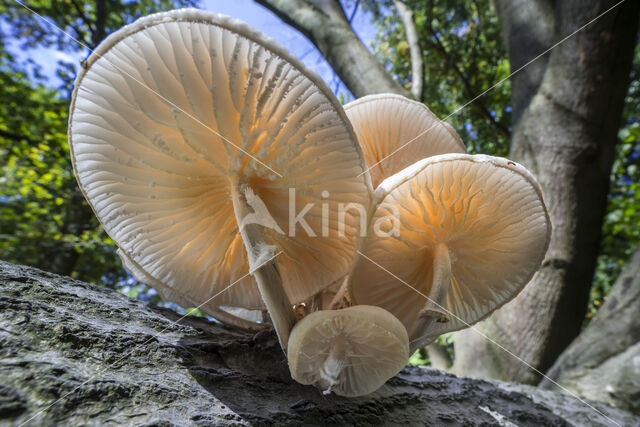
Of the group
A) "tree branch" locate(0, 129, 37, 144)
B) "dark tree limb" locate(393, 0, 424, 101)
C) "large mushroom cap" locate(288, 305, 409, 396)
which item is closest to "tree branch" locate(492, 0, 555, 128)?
"dark tree limb" locate(393, 0, 424, 101)

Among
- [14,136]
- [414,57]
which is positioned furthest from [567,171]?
[14,136]

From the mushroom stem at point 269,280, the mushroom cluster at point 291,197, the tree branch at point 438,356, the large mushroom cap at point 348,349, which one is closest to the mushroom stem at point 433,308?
the mushroom cluster at point 291,197

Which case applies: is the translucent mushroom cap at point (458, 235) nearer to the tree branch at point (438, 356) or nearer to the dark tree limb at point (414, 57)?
the tree branch at point (438, 356)

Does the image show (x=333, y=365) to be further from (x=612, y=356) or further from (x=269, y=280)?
(x=612, y=356)

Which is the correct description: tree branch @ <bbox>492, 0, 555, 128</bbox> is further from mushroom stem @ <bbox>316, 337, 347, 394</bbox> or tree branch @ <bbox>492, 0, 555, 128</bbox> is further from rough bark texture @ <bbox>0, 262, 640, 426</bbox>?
mushroom stem @ <bbox>316, 337, 347, 394</bbox>

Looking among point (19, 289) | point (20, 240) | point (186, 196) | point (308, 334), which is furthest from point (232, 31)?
point (20, 240)

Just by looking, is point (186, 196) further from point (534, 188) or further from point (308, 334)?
point (534, 188)
